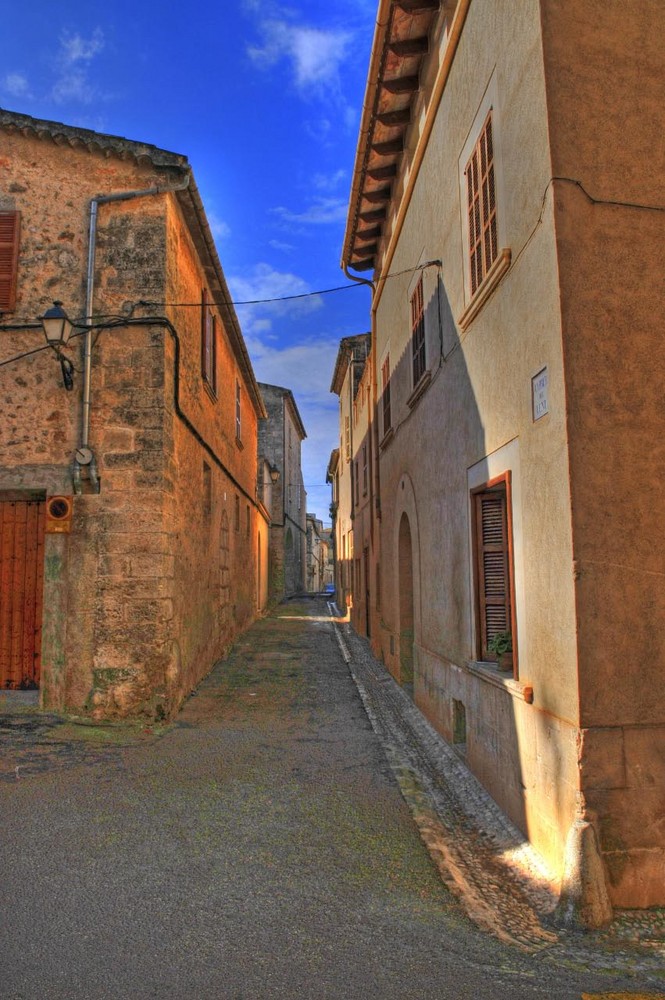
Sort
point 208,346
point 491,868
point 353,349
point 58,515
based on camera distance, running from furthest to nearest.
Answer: point 353,349, point 208,346, point 58,515, point 491,868

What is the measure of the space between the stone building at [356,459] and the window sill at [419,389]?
4.96 metres

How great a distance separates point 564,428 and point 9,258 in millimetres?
6696

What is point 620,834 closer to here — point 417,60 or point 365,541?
point 417,60

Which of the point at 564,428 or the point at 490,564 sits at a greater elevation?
the point at 564,428

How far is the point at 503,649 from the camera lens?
497 cm

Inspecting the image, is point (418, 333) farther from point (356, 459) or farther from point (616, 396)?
point (356, 459)

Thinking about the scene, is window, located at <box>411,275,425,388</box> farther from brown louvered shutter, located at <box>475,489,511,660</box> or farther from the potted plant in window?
the potted plant in window

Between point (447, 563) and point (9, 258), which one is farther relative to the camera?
point (9, 258)

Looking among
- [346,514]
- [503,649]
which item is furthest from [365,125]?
[346,514]

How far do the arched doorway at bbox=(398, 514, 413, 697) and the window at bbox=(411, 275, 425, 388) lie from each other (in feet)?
7.01

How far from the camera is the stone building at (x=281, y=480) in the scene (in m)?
29.4

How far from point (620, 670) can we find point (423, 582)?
4.26 meters

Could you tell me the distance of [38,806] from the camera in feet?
15.9

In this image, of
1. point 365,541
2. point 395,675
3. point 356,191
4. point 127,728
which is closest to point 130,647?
point 127,728
